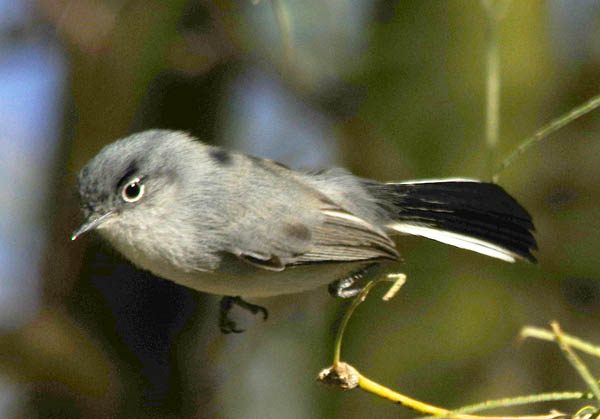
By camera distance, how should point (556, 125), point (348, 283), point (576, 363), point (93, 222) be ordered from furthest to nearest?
point (348, 283) → point (93, 222) → point (556, 125) → point (576, 363)

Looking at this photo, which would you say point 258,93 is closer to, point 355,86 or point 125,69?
point 355,86

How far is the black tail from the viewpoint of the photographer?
2.21 m

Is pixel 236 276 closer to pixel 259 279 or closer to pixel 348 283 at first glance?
pixel 259 279

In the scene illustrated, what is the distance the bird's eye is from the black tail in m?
0.71

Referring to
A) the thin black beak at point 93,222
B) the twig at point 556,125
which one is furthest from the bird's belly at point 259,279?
the twig at point 556,125

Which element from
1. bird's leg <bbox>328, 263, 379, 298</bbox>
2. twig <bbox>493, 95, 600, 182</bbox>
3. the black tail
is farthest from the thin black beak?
twig <bbox>493, 95, 600, 182</bbox>

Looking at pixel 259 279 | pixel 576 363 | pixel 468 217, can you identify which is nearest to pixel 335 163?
pixel 468 217

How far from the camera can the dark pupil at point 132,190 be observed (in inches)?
81.0

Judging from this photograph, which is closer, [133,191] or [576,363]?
[576,363]

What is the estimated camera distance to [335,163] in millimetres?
3168

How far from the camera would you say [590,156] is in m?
3.09

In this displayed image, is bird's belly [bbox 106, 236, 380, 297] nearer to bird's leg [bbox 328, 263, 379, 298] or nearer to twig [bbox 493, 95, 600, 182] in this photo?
bird's leg [bbox 328, 263, 379, 298]

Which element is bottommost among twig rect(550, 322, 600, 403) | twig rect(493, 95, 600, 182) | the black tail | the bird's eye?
twig rect(550, 322, 600, 403)

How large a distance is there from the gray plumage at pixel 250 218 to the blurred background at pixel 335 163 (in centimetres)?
73
